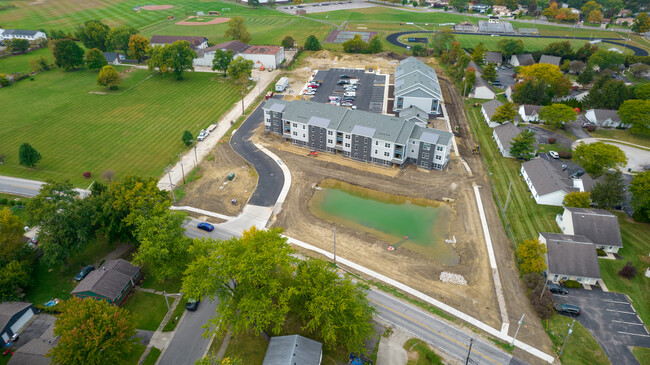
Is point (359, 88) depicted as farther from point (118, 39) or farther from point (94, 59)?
point (118, 39)

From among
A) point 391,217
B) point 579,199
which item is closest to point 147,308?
point 391,217

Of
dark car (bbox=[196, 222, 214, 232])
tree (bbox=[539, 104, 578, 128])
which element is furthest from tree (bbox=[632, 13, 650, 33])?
dark car (bbox=[196, 222, 214, 232])

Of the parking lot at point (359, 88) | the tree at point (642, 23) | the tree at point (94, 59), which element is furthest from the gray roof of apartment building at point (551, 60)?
the tree at point (94, 59)

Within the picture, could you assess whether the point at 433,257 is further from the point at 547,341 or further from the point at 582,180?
the point at 582,180

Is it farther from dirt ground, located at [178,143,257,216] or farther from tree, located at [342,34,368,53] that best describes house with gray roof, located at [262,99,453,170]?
tree, located at [342,34,368,53]

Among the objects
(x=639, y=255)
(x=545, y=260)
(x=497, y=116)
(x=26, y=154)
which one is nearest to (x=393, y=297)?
(x=545, y=260)

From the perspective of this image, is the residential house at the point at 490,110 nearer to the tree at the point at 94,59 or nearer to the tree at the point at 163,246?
the tree at the point at 163,246
